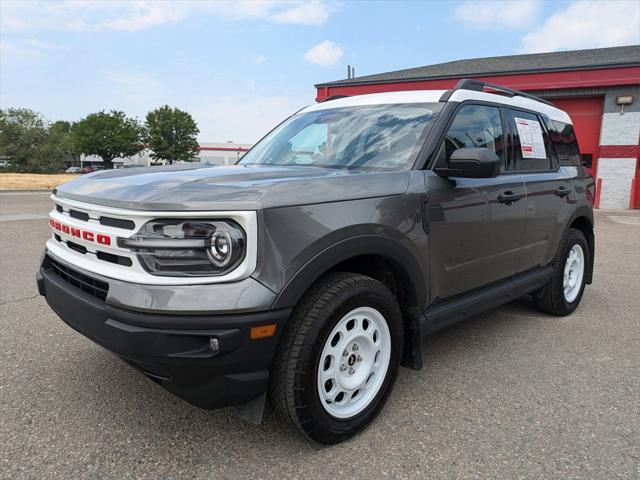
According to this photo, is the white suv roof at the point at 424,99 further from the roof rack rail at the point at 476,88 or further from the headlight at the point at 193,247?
the headlight at the point at 193,247

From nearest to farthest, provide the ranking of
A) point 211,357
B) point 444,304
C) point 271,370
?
point 211,357, point 271,370, point 444,304

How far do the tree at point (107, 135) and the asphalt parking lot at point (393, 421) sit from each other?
235ft

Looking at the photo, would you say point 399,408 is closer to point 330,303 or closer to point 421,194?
point 330,303

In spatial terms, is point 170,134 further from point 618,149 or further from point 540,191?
point 540,191

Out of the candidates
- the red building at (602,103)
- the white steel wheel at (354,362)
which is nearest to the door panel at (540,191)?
the white steel wheel at (354,362)

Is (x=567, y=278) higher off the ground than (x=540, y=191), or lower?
lower

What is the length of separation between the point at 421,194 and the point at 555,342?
199 centimetres

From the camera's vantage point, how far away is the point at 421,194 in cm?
261

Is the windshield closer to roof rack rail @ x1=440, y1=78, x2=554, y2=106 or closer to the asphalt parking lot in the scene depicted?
roof rack rail @ x1=440, y1=78, x2=554, y2=106

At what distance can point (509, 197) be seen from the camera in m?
3.28

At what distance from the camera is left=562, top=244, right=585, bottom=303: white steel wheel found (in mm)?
4400

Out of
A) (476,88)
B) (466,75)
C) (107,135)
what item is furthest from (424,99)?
(107,135)

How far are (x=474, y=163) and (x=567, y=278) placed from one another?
8.16 ft

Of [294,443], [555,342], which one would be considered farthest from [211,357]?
[555,342]
